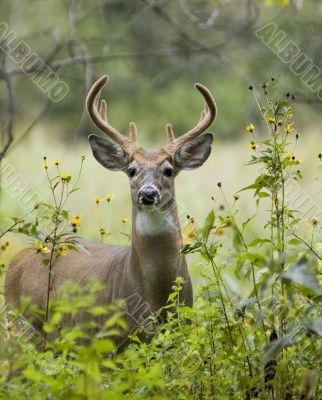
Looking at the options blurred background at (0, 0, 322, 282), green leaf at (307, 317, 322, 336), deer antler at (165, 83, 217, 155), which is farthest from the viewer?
blurred background at (0, 0, 322, 282)

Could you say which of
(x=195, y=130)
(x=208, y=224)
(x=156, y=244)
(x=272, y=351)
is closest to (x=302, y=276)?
(x=272, y=351)

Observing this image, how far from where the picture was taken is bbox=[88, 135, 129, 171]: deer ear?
25.2 ft

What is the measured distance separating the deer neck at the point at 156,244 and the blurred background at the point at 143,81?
1333 mm

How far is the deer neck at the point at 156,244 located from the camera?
6.87m

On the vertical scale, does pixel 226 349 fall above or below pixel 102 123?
below

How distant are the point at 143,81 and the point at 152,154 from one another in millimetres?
16607

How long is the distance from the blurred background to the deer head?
0.71 meters

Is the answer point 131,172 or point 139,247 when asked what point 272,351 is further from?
point 131,172

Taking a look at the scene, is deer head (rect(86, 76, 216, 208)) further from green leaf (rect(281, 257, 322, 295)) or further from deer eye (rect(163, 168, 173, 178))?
green leaf (rect(281, 257, 322, 295))

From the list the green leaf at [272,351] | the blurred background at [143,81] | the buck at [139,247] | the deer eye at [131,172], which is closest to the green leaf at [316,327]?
the green leaf at [272,351]

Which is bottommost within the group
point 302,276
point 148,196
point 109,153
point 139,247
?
point 139,247

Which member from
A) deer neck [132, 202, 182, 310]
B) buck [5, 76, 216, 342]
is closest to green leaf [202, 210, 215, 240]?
buck [5, 76, 216, 342]

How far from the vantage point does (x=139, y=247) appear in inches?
276

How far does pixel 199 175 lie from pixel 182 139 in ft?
28.7
